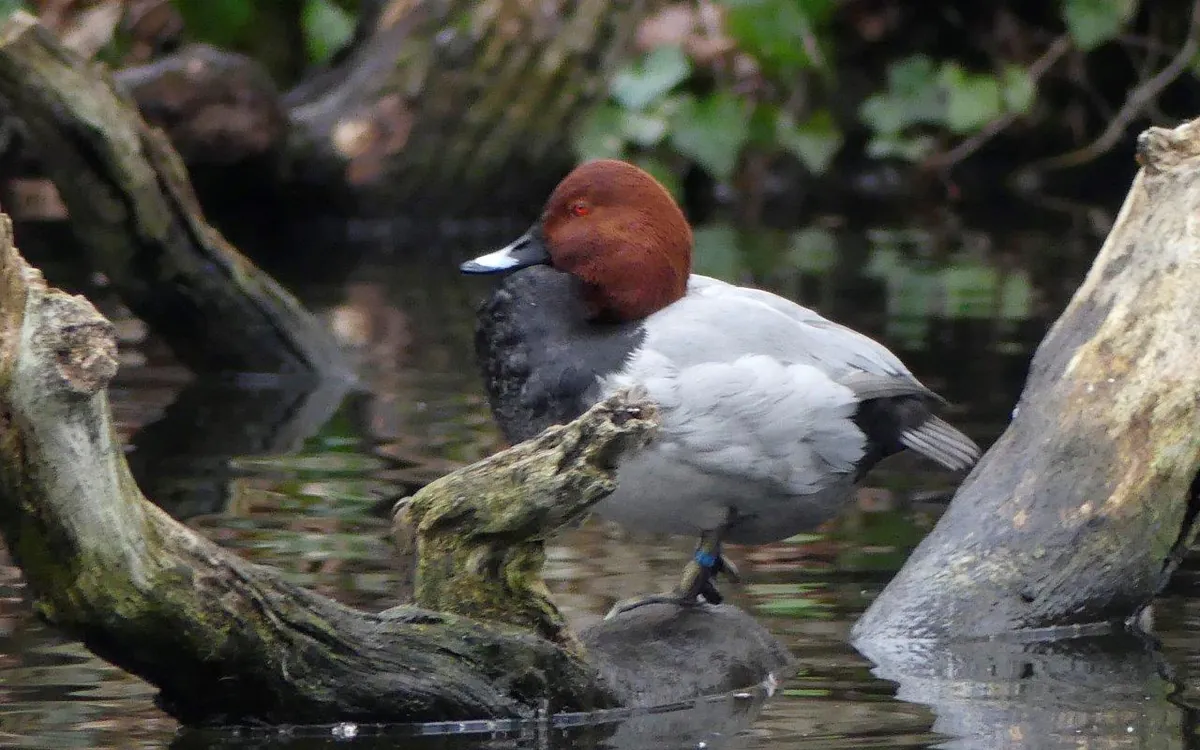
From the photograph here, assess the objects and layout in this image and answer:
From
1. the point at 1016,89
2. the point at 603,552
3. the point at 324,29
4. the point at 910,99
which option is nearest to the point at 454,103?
the point at 324,29

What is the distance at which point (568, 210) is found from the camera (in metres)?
4.05

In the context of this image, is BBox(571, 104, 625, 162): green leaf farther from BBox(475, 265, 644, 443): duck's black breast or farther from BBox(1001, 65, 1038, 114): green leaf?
BBox(475, 265, 644, 443): duck's black breast

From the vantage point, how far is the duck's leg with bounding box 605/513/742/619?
149 inches

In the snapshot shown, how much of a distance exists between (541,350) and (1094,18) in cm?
1040

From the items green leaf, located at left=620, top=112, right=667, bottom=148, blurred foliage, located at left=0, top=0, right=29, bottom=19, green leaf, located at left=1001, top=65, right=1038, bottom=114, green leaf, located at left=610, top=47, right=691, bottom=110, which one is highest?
green leaf, located at left=1001, top=65, right=1038, bottom=114

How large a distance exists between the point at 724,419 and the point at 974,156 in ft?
40.5

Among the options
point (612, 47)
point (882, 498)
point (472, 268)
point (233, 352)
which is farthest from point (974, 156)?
point (472, 268)

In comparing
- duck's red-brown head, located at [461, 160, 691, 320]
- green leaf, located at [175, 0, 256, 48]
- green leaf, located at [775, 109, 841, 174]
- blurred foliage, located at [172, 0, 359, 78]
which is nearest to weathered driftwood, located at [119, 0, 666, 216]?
blurred foliage, located at [172, 0, 359, 78]

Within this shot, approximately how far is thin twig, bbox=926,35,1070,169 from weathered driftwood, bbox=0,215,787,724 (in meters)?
11.3

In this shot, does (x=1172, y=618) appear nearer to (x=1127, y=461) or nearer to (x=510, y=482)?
(x=1127, y=461)

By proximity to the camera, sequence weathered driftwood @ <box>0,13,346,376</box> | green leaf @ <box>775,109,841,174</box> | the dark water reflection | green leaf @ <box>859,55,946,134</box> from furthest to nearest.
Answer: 1. green leaf @ <box>859,55,946,134</box>
2. green leaf @ <box>775,109,841,174</box>
3. weathered driftwood @ <box>0,13,346,376</box>
4. the dark water reflection

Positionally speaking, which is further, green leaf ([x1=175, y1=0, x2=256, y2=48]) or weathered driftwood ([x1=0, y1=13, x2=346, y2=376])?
green leaf ([x1=175, y1=0, x2=256, y2=48])

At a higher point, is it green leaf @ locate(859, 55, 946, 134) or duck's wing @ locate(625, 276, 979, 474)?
green leaf @ locate(859, 55, 946, 134)

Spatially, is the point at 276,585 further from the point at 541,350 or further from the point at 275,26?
the point at 275,26
